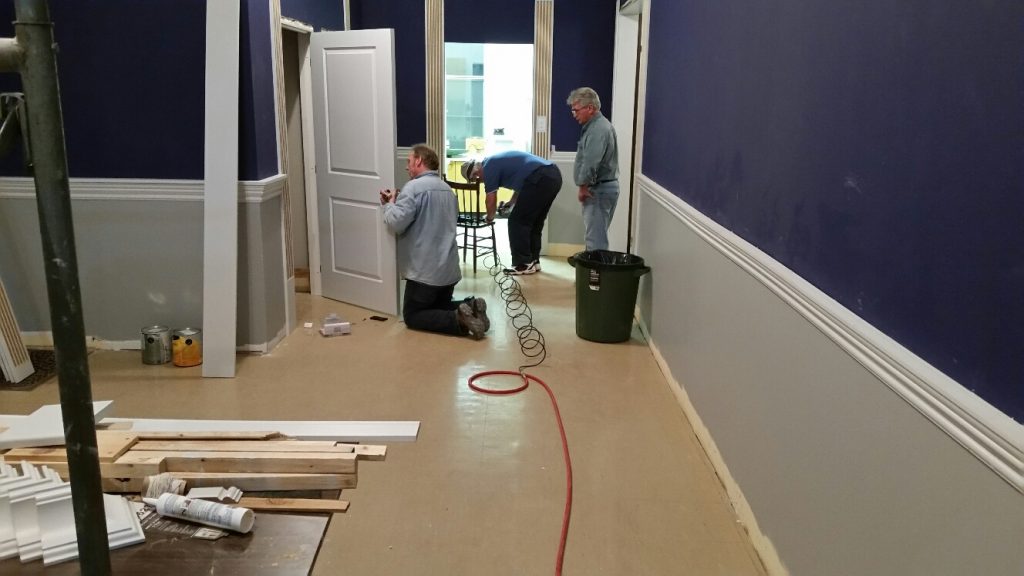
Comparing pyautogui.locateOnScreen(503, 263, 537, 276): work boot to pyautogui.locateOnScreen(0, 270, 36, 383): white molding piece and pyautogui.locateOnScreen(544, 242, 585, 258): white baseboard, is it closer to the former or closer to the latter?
pyautogui.locateOnScreen(544, 242, 585, 258): white baseboard

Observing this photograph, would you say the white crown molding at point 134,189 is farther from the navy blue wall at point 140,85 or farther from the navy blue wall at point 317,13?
the navy blue wall at point 317,13

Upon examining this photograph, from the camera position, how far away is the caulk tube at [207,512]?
1.35m

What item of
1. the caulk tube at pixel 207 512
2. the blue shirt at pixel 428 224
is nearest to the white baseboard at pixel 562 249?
the blue shirt at pixel 428 224

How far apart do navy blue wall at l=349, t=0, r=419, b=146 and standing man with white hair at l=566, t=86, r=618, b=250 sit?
2.02 meters

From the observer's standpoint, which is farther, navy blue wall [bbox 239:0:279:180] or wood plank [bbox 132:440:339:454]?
navy blue wall [bbox 239:0:279:180]

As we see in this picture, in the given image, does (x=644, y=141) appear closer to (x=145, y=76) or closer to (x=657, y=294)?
(x=657, y=294)

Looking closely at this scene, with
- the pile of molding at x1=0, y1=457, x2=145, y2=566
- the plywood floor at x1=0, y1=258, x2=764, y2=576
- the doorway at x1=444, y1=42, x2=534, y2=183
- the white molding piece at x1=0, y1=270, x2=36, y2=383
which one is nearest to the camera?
the pile of molding at x1=0, y1=457, x2=145, y2=566

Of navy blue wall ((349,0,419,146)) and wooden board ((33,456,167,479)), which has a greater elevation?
navy blue wall ((349,0,419,146))

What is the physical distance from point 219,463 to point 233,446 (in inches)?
4.1

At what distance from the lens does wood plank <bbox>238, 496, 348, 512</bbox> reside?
1.48 meters

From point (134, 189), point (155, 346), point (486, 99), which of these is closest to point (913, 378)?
point (155, 346)

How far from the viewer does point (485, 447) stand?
330 cm

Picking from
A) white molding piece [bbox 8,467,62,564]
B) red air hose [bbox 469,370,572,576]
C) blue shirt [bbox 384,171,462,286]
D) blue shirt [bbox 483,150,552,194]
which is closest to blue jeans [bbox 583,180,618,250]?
blue shirt [bbox 483,150,552,194]

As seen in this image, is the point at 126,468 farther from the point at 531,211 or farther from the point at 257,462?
the point at 531,211
